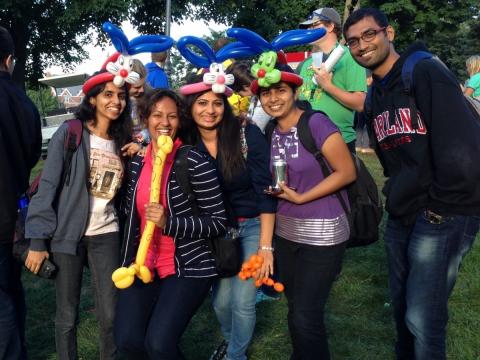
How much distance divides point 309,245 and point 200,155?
0.82 meters

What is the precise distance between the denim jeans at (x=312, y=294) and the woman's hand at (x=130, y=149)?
3.77 ft

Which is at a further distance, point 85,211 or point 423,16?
point 423,16

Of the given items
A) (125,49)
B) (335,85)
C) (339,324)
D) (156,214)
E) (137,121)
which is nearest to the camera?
(156,214)

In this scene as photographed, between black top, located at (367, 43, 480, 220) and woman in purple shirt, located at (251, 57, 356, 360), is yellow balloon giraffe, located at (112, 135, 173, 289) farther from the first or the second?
black top, located at (367, 43, 480, 220)

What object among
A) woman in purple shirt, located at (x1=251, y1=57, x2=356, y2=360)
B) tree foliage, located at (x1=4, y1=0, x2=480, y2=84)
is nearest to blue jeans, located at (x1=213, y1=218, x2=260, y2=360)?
woman in purple shirt, located at (x1=251, y1=57, x2=356, y2=360)

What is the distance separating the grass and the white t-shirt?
1.25m

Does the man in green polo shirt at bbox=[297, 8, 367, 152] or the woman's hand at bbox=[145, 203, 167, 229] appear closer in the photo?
the woman's hand at bbox=[145, 203, 167, 229]

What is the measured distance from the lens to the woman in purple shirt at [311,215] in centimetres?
271

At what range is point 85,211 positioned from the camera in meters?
2.85

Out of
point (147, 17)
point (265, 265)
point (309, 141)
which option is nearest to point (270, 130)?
point (309, 141)

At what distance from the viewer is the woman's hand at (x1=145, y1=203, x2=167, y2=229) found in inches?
102

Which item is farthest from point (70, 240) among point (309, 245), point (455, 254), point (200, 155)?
point (455, 254)

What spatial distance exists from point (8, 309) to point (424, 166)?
2.42 m

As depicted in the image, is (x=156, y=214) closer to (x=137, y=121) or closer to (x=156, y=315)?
(x=156, y=315)
